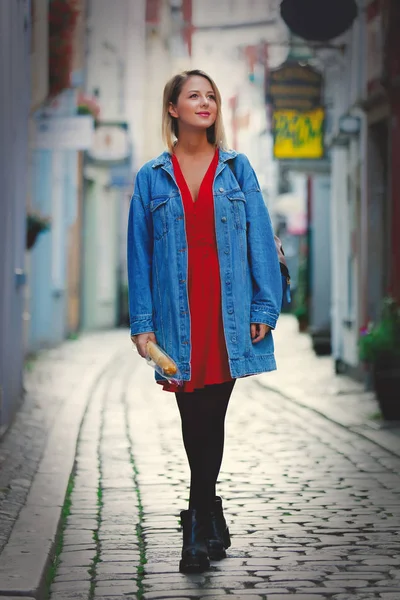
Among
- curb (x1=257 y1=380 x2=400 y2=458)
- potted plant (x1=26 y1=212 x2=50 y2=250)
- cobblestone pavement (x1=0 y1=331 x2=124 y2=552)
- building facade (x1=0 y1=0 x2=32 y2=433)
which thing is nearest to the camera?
cobblestone pavement (x1=0 y1=331 x2=124 y2=552)

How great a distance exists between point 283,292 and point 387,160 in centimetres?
938

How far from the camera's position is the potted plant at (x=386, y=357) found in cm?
996

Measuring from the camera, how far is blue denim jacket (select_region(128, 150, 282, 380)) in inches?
188

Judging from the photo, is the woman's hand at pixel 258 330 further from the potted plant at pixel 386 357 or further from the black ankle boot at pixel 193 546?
the potted plant at pixel 386 357

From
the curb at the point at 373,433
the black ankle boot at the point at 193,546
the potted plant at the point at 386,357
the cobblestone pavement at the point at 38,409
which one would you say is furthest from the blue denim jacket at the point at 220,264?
the potted plant at the point at 386,357

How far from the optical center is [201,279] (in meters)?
4.82

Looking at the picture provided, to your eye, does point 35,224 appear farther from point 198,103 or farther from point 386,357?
point 198,103

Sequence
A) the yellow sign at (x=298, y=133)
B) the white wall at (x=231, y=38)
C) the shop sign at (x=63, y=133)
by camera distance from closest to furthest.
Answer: the shop sign at (x=63, y=133) → the yellow sign at (x=298, y=133) → the white wall at (x=231, y=38)

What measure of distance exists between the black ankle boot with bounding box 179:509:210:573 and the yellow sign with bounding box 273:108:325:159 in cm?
1352

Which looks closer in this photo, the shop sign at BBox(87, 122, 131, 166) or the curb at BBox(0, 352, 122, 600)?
the curb at BBox(0, 352, 122, 600)

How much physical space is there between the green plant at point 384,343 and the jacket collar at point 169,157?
5700 millimetres

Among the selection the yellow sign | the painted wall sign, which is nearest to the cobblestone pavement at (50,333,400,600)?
the painted wall sign

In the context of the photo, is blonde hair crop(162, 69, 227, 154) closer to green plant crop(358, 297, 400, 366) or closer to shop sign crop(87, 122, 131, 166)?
green plant crop(358, 297, 400, 366)

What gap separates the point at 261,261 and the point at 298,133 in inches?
547
